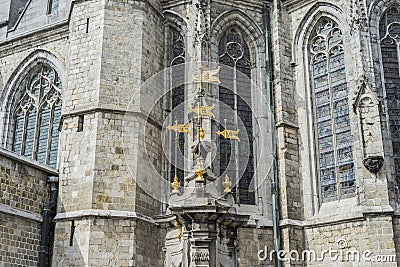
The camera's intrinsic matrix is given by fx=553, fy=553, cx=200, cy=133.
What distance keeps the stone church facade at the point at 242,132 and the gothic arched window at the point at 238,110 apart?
36 millimetres

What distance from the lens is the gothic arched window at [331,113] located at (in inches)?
492

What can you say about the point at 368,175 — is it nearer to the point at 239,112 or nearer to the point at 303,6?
the point at 239,112

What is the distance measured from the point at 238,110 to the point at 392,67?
147 inches

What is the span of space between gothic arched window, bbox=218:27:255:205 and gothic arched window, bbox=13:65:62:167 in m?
4.77

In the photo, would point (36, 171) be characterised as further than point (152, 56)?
No

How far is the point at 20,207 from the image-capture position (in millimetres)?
11305

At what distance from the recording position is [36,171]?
1188cm

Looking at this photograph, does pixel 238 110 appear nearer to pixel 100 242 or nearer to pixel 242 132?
pixel 242 132

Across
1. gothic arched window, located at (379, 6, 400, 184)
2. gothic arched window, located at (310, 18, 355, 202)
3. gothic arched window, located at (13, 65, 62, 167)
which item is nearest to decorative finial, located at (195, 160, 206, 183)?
gothic arched window, located at (310, 18, 355, 202)

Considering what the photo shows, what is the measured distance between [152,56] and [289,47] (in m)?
3.47

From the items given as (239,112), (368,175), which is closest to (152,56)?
(239,112)

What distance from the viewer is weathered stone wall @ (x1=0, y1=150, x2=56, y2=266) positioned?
428 inches

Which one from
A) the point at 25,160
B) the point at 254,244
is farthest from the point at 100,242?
the point at 254,244

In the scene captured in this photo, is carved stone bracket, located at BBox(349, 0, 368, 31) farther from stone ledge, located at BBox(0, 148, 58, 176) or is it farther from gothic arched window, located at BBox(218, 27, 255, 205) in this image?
stone ledge, located at BBox(0, 148, 58, 176)
